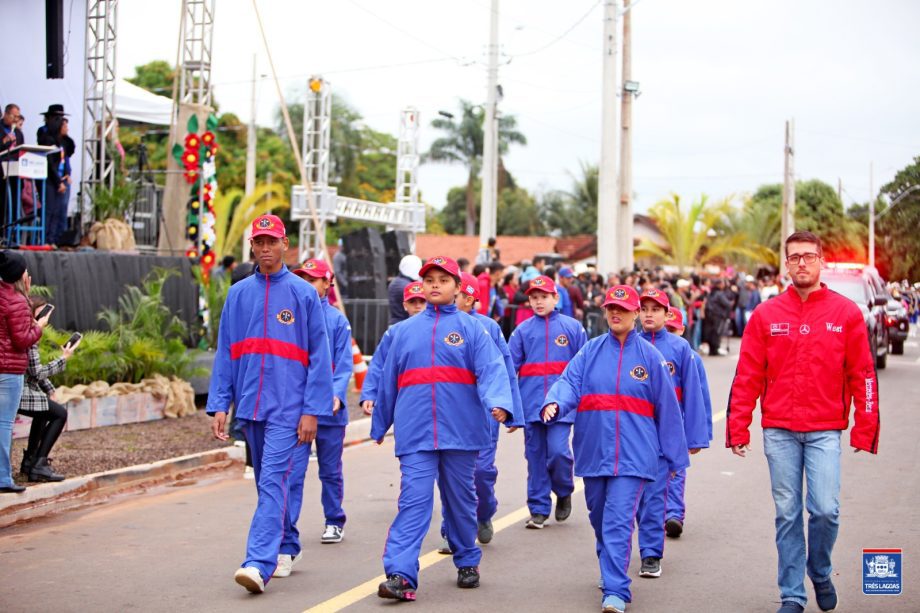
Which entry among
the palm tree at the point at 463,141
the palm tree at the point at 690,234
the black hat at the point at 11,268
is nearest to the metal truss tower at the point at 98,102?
the black hat at the point at 11,268

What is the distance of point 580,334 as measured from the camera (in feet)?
31.1

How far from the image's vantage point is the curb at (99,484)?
365 inches

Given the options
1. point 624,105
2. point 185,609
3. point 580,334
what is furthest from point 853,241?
point 185,609

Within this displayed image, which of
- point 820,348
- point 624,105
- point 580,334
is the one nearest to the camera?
point 820,348

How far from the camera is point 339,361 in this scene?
26.7 feet

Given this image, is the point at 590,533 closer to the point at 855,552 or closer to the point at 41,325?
the point at 855,552

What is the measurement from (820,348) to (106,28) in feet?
47.6

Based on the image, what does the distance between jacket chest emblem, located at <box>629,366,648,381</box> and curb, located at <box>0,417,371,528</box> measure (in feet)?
16.6

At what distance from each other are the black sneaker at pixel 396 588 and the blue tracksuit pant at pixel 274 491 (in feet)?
2.27

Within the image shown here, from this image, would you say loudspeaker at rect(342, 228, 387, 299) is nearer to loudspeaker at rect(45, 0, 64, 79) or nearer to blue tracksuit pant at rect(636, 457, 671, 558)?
loudspeaker at rect(45, 0, 64, 79)

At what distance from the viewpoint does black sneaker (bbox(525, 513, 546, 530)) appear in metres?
8.95

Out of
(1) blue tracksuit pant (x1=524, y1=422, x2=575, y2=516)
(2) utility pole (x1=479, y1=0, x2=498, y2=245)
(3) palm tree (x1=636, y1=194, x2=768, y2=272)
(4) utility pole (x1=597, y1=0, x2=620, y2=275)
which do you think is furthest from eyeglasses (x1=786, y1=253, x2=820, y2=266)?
(3) palm tree (x1=636, y1=194, x2=768, y2=272)

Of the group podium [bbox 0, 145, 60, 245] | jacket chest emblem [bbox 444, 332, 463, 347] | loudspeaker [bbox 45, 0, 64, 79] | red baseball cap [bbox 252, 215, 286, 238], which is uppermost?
loudspeaker [bbox 45, 0, 64, 79]

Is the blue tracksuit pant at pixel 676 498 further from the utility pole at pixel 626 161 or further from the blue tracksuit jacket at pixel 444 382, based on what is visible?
the utility pole at pixel 626 161
